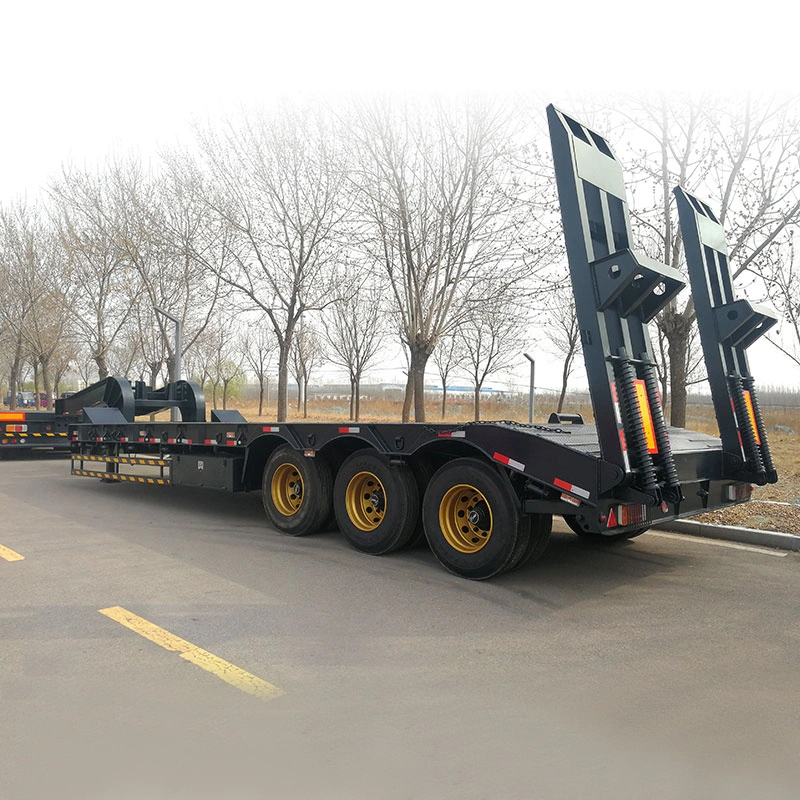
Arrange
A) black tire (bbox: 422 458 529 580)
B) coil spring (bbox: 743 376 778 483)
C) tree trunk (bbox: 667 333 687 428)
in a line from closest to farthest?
black tire (bbox: 422 458 529 580)
coil spring (bbox: 743 376 778 483)
tree trunk (bbox: 667 333 687 428)

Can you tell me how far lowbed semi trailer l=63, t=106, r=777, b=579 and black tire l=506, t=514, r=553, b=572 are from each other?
0.02 metres

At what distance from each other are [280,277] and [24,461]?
8.13 metres

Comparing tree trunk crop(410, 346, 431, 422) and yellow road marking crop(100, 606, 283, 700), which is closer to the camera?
yellow road marking crop(100, 606, 283, 700)

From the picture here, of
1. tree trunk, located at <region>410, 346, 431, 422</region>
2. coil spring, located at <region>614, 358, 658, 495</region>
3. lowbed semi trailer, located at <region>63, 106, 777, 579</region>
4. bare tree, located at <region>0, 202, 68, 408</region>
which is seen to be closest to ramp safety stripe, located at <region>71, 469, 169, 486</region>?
lowbed semi trailer, located at <region>63, 106, 777, 579</region>

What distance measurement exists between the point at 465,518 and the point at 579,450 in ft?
4.35

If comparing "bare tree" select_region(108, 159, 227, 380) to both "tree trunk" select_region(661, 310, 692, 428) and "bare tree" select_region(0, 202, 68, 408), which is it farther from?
"tree trunk" select_region(661, 310, 692, 428)

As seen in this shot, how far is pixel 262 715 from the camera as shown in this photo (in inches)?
146

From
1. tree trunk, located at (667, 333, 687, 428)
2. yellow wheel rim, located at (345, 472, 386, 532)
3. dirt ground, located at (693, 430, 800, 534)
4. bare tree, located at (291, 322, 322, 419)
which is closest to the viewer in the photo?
yellow wheel rim, located at (345, 472, 386, 532)

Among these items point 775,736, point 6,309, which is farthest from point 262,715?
point 6,309

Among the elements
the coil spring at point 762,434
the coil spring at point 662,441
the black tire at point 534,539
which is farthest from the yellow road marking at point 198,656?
the coil spring at point 762,434

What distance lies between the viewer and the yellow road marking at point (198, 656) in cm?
402

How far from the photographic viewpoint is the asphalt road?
3246 mm

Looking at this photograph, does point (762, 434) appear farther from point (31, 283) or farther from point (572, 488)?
point (31, 283)

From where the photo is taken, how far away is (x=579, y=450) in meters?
5.73
